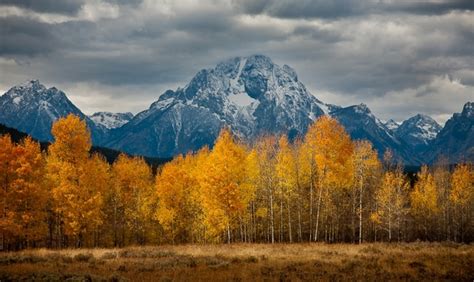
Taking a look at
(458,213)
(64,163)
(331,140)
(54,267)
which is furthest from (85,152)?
(458,213)

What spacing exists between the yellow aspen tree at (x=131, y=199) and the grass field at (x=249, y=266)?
3129cm

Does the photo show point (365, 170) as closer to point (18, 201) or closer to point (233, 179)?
point (233, 179)

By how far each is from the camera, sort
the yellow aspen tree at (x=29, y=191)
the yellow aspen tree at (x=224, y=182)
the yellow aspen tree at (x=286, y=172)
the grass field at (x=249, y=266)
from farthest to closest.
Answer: the yellow aspen tree at (x=286, y=172), the yellow aspen tree at (x=224, y=182), the yellow aspen tree at (x=29, y=191), the grass field at (x=249, y=266)

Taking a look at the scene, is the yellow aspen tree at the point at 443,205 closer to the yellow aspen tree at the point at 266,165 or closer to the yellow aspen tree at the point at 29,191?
the yellow aspen tree at the point at 266,165

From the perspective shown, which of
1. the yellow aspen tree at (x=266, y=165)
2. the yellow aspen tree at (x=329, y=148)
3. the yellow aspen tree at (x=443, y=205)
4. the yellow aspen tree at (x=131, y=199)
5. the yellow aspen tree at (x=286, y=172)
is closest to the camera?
the yellow aspen tree at (x=329, y=148)

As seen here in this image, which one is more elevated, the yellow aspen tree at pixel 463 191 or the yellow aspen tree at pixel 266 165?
the yellow aspen tree at pixel 266 165

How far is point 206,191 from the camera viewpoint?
47750mm

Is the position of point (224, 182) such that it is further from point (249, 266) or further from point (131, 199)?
point (131, 199)

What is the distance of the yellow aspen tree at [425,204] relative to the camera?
8006cm

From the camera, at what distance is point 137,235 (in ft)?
249

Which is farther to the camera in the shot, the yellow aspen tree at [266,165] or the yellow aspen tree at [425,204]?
the yellow aspen tree at [425,204]

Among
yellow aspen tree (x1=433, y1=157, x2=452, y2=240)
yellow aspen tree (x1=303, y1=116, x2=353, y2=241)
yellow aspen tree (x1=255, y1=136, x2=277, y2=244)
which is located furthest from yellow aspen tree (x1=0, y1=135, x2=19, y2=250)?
yellow aspen tree (x1=433, y1=157, x2=452, y2=240)

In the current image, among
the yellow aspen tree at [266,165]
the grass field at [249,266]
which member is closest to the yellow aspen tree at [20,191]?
the grass field at [249,266]

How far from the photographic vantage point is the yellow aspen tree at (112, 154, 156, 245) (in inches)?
2603
